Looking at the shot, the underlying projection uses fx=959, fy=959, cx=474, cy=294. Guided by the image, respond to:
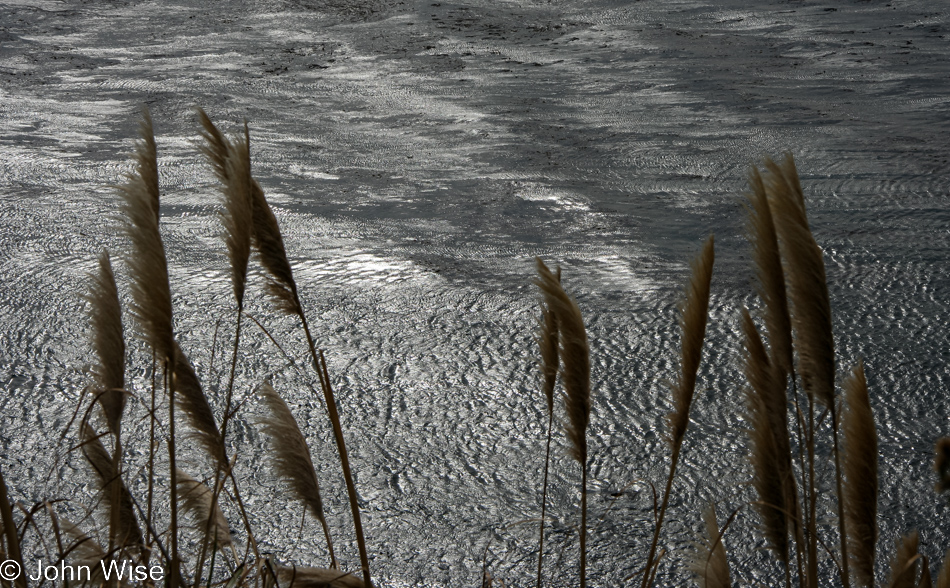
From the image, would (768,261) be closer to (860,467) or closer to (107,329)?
(860,467)

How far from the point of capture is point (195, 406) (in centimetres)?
145

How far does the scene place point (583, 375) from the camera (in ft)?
4.62

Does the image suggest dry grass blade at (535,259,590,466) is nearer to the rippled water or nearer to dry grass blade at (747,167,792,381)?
dry grass blade at (747,167,792,381)

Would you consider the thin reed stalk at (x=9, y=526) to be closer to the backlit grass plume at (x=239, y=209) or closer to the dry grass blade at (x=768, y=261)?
the backlit grass plume at (x=239, y=209)

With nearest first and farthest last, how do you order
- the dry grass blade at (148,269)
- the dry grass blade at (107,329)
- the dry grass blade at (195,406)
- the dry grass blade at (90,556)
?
1. the dry grass blade at (148,269)
2. the dry grass blade at (107,329)
3. the dry grass blade at (195,406)
4. the dry grass blade at (90,556)

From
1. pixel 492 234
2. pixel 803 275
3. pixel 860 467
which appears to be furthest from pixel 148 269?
pixel 492 234

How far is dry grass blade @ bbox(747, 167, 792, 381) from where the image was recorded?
4.12ft

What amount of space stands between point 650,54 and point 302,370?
6.13 meters

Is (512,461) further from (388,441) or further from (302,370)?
(302,370)

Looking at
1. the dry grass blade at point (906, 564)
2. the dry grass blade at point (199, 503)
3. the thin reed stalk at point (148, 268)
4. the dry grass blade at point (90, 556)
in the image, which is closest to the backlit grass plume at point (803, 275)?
the dry grass blade at point (906, 564)

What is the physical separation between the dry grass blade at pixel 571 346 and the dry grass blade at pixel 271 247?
14.4 inches

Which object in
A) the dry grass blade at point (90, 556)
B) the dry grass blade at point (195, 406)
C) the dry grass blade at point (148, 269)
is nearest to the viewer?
the dry grass blade at point (148, 269)

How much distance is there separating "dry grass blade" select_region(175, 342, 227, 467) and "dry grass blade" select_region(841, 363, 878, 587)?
91 cm

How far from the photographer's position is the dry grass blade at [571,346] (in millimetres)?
1352
